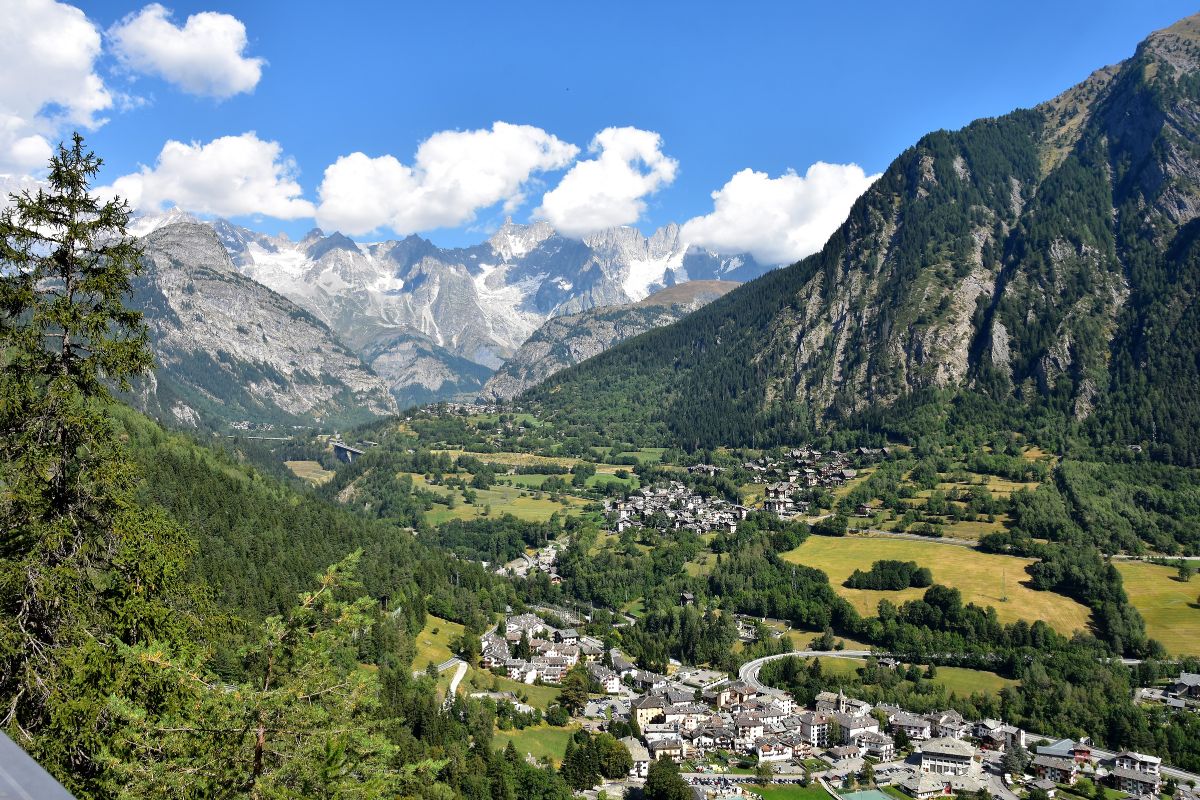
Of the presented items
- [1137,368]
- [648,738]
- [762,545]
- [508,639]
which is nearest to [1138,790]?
[648,738]

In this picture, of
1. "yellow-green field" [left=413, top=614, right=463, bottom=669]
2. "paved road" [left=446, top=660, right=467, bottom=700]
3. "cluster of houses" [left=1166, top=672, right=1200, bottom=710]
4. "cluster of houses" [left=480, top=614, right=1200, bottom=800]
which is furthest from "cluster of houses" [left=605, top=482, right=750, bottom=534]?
"paved road" [left=446, top=660, right=467, bottom=700]

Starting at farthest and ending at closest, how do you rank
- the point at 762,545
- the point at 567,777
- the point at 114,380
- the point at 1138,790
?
the point at 762,545, the point at 1138,790, the point at 567,777, the point at 114,380

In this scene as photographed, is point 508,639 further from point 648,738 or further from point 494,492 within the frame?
point 494,492

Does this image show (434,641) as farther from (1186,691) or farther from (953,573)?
(1186,691)

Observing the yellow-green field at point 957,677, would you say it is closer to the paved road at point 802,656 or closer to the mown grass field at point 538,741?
the paved road at point 802,656

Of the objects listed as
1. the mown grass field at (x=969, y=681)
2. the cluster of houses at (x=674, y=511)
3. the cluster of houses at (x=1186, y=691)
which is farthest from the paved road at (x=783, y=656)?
the cluster of houses at (x=674, y=511)

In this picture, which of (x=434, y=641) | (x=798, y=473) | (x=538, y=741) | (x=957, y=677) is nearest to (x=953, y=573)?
(x=957, y=677)
